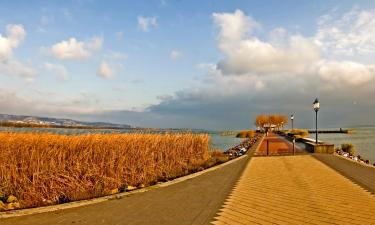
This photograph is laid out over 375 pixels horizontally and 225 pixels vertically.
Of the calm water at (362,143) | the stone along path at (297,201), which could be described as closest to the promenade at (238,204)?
the stone along path at (297,201)

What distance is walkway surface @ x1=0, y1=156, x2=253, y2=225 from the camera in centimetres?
615

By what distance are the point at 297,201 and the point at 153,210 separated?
325cm

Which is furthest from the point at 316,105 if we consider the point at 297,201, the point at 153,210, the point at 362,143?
the point at 362,143

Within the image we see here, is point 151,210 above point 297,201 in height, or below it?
below

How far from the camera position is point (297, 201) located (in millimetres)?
7637

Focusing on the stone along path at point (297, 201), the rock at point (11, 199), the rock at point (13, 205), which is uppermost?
the stone along path at point (297, 201)

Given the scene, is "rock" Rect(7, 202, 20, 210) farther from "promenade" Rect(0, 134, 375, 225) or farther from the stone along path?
the stone along path

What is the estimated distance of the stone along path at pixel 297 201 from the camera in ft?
20.4

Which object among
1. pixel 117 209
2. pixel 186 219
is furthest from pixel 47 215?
pixel 186 219

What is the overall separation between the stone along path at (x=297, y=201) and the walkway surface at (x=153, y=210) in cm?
39

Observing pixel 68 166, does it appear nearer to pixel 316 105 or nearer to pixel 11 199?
pixel 11 199

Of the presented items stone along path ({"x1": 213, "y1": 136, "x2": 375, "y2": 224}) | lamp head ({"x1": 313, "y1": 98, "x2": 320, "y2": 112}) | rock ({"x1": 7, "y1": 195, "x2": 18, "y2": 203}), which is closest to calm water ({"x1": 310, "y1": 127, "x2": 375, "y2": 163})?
lamp head ({"x1": 313, "y1": 98, "x2": 320, "y2": 112})

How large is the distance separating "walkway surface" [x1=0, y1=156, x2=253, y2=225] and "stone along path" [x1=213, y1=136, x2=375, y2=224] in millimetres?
394

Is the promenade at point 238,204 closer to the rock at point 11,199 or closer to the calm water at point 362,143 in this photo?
the rock at point 11,199
